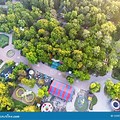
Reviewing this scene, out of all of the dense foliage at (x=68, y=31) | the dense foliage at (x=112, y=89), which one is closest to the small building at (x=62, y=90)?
the dense foliage at (x=68, y=31)

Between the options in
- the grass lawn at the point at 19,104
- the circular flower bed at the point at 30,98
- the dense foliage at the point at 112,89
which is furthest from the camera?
the circular flower bed at the point at 30,98

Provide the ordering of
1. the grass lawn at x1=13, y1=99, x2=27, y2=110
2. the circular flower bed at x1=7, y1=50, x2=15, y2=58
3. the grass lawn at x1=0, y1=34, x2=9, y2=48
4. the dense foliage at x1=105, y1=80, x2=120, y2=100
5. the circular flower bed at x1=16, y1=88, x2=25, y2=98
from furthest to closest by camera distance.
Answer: the grass lawn at x1=0, y1=34, x2=9, y2=48 < the circular flower bed at x1=7, y1=50, x2=15, y2=58 < the circular flower bed at x1=16, y1=88, x2=25, y2=98 < the grass lawn at x1=13, y1=99, x2=27, y2=110 < the dense foliage at x1=105, y1=80, x2=120, y2=100

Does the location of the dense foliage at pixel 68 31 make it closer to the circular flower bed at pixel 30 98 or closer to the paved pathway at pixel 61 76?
the paved pathway at pixel 61 76

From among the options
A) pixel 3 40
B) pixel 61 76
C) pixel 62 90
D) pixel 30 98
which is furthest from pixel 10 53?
pixel 62 90

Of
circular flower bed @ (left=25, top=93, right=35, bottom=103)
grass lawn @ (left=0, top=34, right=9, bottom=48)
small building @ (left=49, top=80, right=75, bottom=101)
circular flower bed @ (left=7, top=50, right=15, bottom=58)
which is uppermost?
grass lawn @ (left=0, top=34, right=9, bottom=48)

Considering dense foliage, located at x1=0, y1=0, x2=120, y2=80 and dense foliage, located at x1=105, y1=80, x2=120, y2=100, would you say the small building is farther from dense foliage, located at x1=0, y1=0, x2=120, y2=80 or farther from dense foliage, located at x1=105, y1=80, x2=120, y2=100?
dense foliage, located at x1=105, y1=80, x2=120, y2=100

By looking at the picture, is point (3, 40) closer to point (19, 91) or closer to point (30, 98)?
point (19, 91)

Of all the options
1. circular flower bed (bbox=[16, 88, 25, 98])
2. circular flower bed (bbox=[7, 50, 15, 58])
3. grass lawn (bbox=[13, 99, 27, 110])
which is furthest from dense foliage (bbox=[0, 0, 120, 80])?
grass lawn (bbox=[13, 99, 27, 110])

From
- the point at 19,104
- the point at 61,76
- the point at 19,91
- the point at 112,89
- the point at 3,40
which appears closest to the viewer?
the point at 112,89
